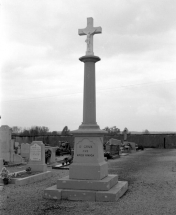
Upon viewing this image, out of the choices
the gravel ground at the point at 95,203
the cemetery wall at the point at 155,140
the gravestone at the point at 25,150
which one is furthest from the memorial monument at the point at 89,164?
the cemetery wall at the point at 155,140

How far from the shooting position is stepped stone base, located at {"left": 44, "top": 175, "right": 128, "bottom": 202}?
21.0 feet

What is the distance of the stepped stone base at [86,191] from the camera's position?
6.39 m

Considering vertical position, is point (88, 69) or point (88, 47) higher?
point (88, 47)

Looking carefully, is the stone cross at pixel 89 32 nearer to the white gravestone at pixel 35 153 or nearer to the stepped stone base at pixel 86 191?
the stepped stone base at pixel 86 191

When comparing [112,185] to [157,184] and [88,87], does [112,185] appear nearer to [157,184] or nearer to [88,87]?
[157,184]

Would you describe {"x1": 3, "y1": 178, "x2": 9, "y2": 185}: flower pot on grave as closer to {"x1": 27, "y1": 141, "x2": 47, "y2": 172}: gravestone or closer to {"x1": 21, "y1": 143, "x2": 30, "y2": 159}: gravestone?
{"x1": 27, "y1": 141, "x2": 47, "y2": 172}: gravestone

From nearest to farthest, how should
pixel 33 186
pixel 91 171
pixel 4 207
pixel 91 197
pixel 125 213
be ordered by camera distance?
pixel 125 213
pixel 4 207
pixel 91 197
pixel 91 171
pixel 33 186

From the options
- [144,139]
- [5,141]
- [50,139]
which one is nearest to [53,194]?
[5,141]

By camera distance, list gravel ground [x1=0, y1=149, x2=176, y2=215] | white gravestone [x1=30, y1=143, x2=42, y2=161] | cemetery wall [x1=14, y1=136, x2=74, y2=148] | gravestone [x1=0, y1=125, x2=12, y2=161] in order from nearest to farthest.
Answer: gravel ground [x1=0, y1=149, x2=176, y2=215]
white gravestone [x1=30, y1=143, x2=42, y2=161]
gravestone [x1=0, y1=125, x2=12, y2=161]
cemetery wall [x1=14, y1=136, x2=74, y2=148]

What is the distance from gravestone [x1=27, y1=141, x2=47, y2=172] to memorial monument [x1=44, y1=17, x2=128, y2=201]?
3926 mm

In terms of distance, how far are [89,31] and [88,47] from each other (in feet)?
1.54

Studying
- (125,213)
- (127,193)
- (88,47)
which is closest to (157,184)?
(127,193)

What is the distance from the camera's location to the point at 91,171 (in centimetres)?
703

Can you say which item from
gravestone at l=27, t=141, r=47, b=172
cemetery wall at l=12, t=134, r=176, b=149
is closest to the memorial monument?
gravestone at l=27, t=141, r=47, b=172
